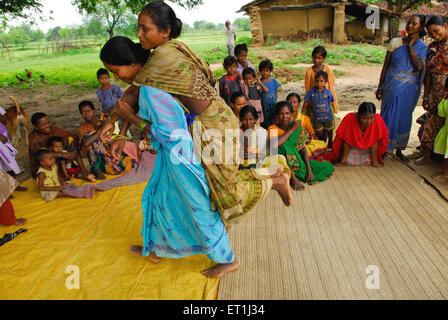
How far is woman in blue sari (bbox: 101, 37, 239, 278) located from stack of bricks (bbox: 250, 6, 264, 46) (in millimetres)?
16486

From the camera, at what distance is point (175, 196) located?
1.93 metres

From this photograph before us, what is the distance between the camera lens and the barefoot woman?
158 centimetres

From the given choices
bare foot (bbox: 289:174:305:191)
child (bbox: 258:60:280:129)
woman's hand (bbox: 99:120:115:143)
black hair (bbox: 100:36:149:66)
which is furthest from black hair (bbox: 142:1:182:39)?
child (bbox: 258:60:280:129)

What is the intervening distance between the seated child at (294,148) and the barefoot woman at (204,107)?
1531 millimetres

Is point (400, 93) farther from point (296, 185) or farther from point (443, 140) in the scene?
point (296, 185)

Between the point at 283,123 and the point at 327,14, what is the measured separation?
53.5 ft

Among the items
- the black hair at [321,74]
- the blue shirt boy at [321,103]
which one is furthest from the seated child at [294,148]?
the black hair at [321,74]

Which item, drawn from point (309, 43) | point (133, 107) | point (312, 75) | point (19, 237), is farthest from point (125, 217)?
point (309, 43)

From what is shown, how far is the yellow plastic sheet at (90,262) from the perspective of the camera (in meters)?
2.10

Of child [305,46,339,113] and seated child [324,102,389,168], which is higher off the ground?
child [305,46,339,113]

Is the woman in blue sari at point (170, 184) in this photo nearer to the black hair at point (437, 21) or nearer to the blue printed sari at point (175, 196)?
the blue printed sari at point (175, 196)

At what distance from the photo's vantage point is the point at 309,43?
16.0 m

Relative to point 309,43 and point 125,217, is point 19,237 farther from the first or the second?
point 309,43

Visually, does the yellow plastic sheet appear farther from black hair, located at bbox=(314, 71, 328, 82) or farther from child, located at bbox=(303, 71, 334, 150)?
black hair, located at bbox=(314, 71, 328, 82)
